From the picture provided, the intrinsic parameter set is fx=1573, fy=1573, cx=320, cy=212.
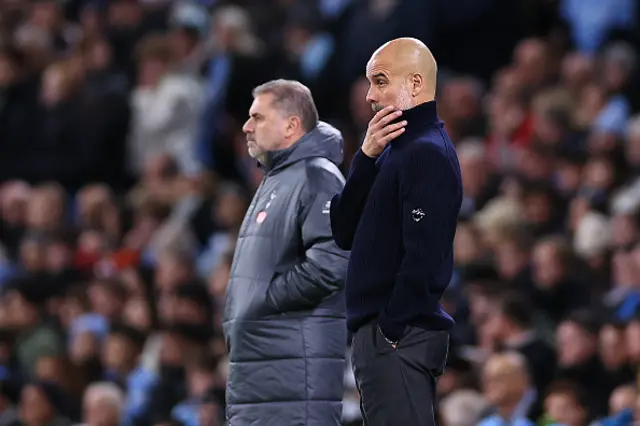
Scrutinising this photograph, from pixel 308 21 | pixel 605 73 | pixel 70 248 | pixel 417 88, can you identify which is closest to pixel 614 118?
pixel 605 73

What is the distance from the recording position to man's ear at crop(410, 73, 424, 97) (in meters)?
5.17

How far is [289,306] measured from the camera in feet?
19.5

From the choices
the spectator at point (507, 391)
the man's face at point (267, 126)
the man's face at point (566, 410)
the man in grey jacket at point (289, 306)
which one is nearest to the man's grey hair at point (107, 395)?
the spectator at point (507, 391)

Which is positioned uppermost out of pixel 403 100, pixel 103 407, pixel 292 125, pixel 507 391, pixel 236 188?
pixel 403 100

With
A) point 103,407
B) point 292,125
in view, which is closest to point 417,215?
point 292,125

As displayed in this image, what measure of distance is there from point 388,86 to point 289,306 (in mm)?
1132

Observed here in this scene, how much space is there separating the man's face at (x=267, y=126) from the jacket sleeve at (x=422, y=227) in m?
1.16

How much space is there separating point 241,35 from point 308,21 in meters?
0.60

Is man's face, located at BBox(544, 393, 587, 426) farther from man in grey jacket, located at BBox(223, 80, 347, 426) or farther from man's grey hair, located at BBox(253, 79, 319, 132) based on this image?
man's grey hair, located at BBox(253, 79, 319, 132)

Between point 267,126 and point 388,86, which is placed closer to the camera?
point 388,86

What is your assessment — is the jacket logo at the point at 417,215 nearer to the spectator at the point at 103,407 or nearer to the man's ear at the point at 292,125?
the man's ear at the point at 292,125

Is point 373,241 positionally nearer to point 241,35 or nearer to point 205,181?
point 205,181

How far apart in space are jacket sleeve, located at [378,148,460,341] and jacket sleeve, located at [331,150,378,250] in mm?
178

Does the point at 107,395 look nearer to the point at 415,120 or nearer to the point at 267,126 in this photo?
the point at 267,126
